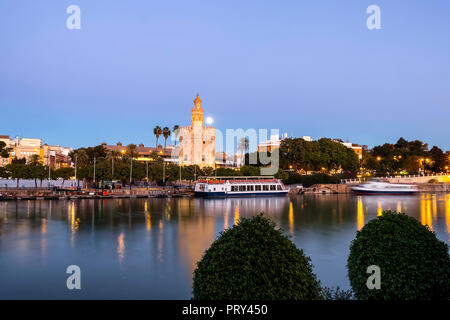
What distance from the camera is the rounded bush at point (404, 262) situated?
948 cm

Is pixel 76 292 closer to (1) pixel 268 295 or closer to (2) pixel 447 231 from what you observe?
(1) pixel 268 295

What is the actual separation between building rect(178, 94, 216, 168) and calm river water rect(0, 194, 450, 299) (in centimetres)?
5999

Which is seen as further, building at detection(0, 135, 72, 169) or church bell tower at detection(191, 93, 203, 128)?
building at detection(0, 135, 72, 169)

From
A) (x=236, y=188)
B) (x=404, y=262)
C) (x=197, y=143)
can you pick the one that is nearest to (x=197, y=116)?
(x=197, y=143)

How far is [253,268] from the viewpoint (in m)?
7.76

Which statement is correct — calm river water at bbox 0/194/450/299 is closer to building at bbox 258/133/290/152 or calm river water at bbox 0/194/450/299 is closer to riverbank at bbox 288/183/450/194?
riverbank at bbox 288/183/450/194

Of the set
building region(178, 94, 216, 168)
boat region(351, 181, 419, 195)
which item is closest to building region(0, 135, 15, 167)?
building region(178, 94, 216, 168)

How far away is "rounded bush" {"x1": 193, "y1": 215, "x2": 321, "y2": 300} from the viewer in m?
7.67

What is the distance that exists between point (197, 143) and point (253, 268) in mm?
105708

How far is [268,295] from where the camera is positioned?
764cm

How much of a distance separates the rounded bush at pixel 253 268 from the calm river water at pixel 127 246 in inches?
389

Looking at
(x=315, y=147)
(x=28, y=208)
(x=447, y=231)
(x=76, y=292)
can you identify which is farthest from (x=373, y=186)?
(x=76, y=292)
